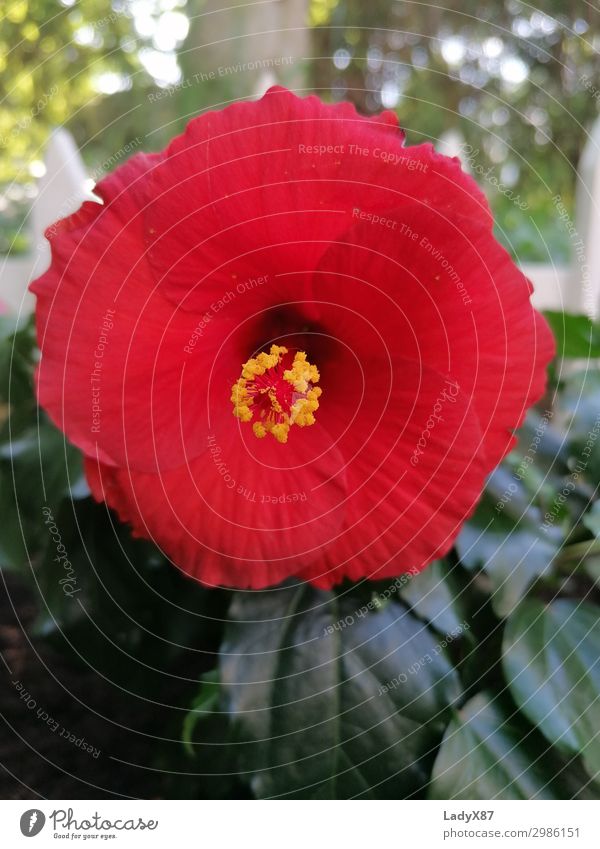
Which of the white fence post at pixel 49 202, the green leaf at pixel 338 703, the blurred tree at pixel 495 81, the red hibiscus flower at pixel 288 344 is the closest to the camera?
the red hibiscus flower at pixel 288 344

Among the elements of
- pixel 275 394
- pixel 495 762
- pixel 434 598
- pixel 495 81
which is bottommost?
pixel 495 762

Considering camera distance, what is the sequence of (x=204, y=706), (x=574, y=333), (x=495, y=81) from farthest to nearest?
(x=495, y=81)
(x=574, y=333)
(x=204, y=706)

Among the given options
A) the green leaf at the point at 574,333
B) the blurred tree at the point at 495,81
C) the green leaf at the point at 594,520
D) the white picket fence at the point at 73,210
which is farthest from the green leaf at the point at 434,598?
the blurred tree at the point at 495,81

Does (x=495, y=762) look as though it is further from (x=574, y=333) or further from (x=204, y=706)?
(x=574, y=333)

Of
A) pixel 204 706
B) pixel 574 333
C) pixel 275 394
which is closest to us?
pixel 275 394

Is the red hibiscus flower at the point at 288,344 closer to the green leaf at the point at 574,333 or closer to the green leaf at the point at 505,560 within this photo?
the green leaf at the point at 505,560

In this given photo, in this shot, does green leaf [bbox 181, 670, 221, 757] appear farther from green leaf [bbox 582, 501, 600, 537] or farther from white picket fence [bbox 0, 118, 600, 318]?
white picket fence [bbox 0, 118, 600, 318]


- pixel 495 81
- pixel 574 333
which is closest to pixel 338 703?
pixel 574 333
